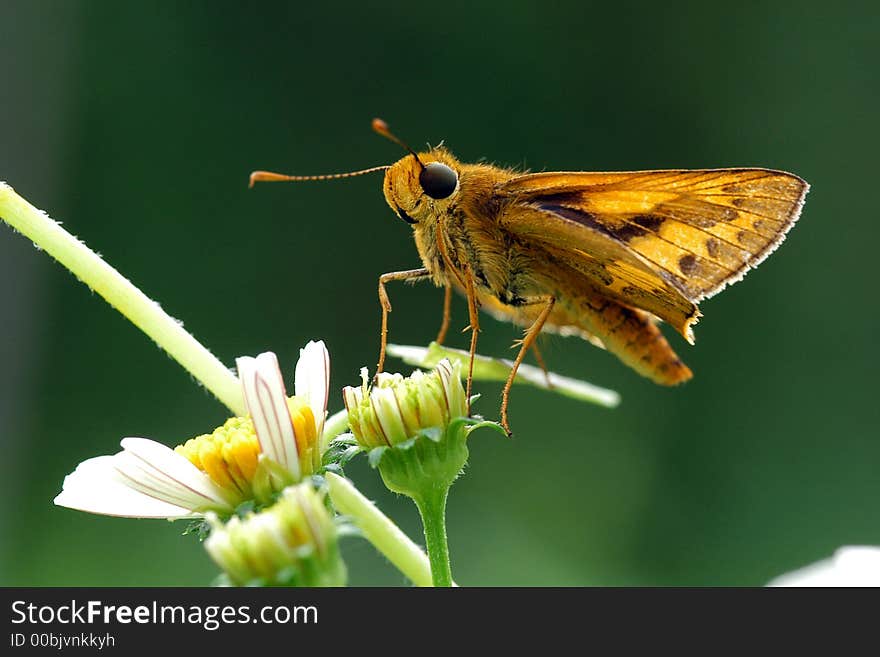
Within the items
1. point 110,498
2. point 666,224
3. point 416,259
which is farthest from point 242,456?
point 416,259

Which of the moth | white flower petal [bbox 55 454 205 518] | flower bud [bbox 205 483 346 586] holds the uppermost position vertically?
the moth

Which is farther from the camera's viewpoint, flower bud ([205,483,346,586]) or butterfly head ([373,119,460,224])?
butterfly head ([373,119,460,224])

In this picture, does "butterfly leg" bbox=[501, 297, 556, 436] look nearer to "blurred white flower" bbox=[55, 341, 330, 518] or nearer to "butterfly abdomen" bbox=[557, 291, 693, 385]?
"butterfly abdomen" bbox=[557, 291, 693, 385]

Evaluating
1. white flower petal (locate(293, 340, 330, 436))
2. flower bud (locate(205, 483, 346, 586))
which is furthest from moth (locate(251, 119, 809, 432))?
flower bud (locate(205, 483, 346, 586))

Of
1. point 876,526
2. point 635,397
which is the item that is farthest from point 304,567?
point 635,397

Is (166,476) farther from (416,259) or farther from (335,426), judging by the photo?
(416,259)

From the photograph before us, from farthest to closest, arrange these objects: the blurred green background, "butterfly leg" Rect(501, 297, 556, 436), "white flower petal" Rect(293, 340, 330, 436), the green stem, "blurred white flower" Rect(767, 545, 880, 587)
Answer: the blurred green background < "butterfly leg" Rect(501, 297, 556, 436) < "white flower petal" Rect(293, 340, 330, 436) < the green stem < "blurred white flower" Rect(767, 545, 880, 587)

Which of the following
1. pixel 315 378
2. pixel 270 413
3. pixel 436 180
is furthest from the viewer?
pixel 436 180
